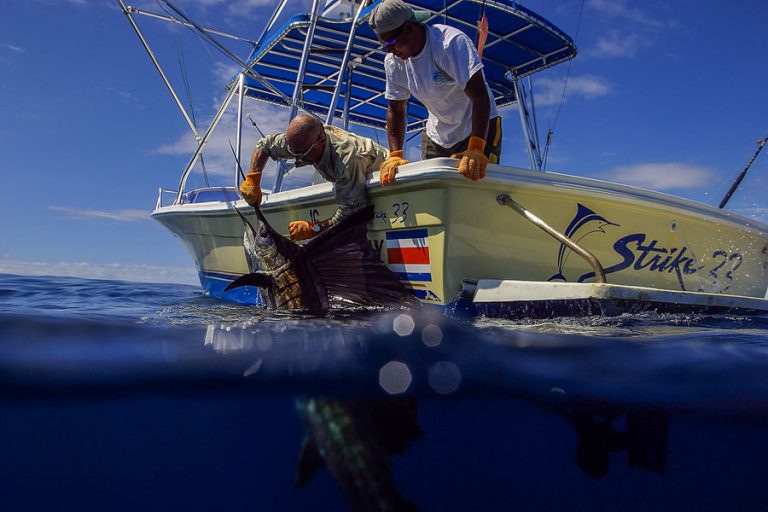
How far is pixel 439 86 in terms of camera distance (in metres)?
3.27

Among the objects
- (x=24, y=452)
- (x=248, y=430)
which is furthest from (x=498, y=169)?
(x=24, y=452)

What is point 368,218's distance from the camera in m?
3.35

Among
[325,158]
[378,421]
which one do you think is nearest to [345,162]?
[325,158]

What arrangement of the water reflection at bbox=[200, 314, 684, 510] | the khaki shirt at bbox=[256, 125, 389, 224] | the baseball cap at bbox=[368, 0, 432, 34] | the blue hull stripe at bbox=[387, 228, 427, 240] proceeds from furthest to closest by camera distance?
1. the khaki shirt at bbox=[256, 125, 389, 224]
2. the blue hull stripe at bbox=[387, 228, 427, 240]
3. the baseball cap at bbox=[368, 0, 432, 34]
4. the water reflection at bbox=[200, 314, 684, 510]

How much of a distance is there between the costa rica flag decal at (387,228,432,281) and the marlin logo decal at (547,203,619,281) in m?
0.82

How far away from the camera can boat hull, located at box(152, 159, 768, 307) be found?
9.59 feet

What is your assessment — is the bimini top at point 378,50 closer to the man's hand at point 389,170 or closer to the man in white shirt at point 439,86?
the man in white shirt at point 439,86

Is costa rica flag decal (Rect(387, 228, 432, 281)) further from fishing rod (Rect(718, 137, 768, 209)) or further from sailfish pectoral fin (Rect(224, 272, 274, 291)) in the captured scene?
fishing rod (Rect(718, 137, 768, 209))

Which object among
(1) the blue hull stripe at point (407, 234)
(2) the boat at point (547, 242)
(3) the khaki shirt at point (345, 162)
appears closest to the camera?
(2) the boat at point (547, 242)

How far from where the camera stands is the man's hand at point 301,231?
12.4 ft

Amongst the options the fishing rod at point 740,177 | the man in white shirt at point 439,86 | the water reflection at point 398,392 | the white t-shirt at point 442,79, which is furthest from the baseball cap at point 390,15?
the fishing rod at point 740,177

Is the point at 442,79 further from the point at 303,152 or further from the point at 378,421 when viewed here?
the point at 378,421

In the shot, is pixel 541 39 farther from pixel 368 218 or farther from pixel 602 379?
pixel 602 379

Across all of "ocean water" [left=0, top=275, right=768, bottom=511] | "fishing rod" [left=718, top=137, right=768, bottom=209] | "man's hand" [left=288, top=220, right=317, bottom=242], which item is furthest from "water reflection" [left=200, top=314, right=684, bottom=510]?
"fishing rod" [left=718, top=137, right=768, bottom=209]
